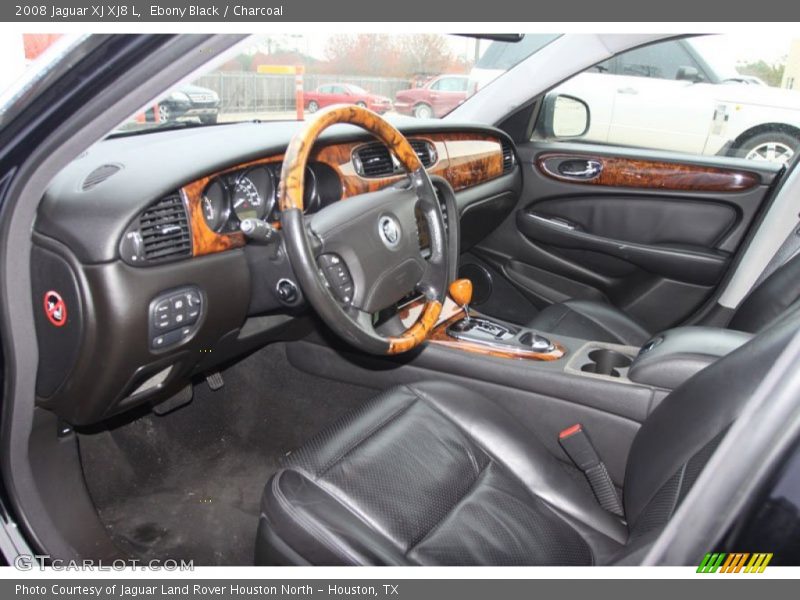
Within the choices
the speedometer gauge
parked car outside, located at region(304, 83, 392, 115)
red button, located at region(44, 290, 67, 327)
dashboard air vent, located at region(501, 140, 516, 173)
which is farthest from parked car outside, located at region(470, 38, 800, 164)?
red button, located at region(44, 290, 67, 327)

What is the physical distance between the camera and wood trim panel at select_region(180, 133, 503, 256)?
4.74ft

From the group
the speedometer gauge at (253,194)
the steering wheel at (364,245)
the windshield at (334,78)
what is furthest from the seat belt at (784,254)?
the speedometer gauge at (253,194)

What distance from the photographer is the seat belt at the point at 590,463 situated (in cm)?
155

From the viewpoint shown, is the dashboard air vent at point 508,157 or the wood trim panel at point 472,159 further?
the dashboard air vent at point 508,157

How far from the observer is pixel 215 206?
1.53 metres

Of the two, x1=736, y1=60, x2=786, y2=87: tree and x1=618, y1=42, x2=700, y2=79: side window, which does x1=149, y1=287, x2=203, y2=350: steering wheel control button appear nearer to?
x1=618, y1=42, x2=700, y2=79: side window

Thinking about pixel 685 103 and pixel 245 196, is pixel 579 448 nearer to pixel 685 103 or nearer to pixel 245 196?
pixel 245 196

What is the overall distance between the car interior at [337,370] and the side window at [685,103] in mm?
213

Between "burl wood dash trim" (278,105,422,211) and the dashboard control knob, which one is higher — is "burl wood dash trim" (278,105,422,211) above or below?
above

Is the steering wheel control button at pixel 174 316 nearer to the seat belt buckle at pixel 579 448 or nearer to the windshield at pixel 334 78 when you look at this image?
the windshield at pixel 334 78

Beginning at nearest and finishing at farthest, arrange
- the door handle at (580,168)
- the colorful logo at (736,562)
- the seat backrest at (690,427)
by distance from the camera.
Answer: the colorful logo at (736,562)
the seat backrest at (690,427)
the door handle at (580,168)

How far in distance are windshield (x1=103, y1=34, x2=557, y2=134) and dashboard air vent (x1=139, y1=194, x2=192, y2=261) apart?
170 mm

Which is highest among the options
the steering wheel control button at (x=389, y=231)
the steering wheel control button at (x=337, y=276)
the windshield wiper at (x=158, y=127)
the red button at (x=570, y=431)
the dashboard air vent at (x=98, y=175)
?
the windshield wiper at (x=158, y=127)

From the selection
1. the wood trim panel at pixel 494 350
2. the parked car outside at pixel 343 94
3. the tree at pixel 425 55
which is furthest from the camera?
the parked car outside at pixel 343 94
